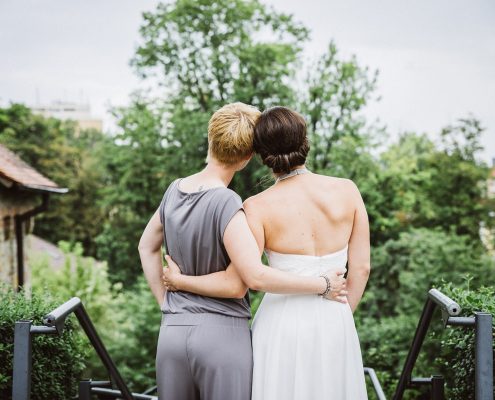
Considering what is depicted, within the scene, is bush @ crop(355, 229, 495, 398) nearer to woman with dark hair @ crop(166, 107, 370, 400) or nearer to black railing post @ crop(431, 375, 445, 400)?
black railing post @ crop(431, 375, 445, 400)

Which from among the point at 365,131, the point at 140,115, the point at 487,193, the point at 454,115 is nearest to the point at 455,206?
the point at 487,193

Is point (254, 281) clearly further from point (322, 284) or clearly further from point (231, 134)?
point (231, 134)

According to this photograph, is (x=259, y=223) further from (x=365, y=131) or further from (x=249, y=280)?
(x=365, y=131)

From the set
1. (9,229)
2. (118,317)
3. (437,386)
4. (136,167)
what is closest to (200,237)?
(437,386)

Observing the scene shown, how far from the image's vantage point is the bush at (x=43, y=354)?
275 cm

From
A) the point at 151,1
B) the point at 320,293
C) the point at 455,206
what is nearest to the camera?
the point at 320,293

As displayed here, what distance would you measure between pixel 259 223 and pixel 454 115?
819 inches

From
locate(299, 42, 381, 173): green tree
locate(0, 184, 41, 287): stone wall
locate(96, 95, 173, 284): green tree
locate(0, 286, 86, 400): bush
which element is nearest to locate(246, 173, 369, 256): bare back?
locate(0, 286, 86, 400): bush

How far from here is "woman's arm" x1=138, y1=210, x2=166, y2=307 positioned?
2449 millimetres

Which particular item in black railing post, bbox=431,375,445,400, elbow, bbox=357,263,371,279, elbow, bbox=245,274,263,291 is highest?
elbow, bbox=245,274,263,291

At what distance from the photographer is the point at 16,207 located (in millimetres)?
9570

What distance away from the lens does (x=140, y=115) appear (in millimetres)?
17406

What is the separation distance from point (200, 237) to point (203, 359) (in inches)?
17.5

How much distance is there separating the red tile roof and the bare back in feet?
22.9
